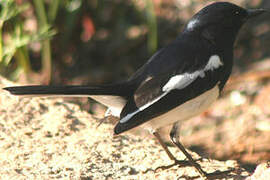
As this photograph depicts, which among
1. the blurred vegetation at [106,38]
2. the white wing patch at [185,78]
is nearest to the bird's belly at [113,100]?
the white wing patch at [185,78]

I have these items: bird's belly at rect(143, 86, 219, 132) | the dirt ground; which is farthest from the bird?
the dirt ground

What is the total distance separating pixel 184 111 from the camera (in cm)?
378

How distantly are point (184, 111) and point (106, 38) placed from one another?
386 centimetres

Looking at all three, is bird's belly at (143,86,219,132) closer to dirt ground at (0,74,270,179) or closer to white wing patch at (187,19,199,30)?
dirt ground at (0,74,270,179)

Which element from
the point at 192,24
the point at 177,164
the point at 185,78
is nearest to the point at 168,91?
the point at 185,78

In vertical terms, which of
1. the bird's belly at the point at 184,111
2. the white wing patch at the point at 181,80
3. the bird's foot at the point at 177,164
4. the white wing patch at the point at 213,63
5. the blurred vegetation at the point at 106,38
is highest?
the blurred vegetation at the point at 106,38

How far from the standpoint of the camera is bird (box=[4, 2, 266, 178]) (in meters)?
3.63

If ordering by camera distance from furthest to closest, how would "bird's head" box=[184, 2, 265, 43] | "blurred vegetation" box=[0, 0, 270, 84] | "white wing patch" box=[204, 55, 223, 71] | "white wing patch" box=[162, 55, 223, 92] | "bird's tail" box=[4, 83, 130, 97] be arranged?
"blurred vegetation" box=[0, 0, 270, 84], "bird's head" box=[184, 2, 265, 43], "white wing patch" box=[204, 55, 223, 71], "white wing patch" box=[162, 55, 223, 92], "bird's tail" box=[4, 83, 130, 97]

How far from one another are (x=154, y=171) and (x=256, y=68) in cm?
369

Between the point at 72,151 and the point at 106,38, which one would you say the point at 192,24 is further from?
the point at 106,38

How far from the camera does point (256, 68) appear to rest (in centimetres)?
707

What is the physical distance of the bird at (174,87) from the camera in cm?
363

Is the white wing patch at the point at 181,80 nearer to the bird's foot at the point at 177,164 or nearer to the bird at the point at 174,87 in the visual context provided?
the bird at the point at 174,87

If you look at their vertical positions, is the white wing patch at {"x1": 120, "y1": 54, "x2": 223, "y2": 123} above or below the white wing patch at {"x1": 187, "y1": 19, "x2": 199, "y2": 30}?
below
